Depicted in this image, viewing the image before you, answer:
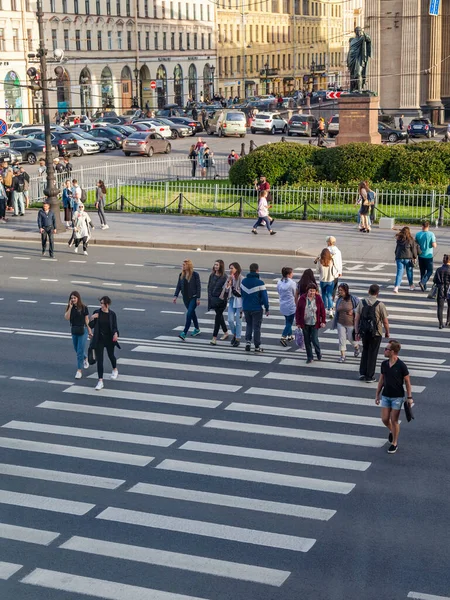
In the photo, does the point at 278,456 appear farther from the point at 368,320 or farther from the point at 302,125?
the point at 302,125

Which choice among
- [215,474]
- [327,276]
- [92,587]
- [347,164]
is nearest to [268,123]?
[347,164]

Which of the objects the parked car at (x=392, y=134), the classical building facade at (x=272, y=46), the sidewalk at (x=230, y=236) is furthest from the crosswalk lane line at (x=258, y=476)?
the classical building facade at (x=272, y=46)

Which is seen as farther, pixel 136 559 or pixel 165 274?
pixel 165 274

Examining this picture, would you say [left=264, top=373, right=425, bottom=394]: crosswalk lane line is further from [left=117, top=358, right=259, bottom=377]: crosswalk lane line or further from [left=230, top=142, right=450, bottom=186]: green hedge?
[left=230, top=142, right=450, bottom=186]: green hedge

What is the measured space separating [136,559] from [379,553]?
2373 millimetres

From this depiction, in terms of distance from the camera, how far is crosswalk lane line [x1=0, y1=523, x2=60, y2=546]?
11133 mm

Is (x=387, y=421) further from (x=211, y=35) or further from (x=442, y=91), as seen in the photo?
(x=211, y=35)

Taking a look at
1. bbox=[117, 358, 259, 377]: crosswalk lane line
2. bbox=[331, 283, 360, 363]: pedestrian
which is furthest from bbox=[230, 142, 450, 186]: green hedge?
bbox=[117, 358, 259, 377]: crosswalk lane line

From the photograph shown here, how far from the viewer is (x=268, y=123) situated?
2586 inches

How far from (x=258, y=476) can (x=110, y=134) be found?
165ft

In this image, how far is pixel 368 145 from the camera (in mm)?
36688

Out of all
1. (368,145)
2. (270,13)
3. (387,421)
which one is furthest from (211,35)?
(387,421)

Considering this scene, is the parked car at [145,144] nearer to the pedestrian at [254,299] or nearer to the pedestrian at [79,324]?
the pedestrian at [254,299]

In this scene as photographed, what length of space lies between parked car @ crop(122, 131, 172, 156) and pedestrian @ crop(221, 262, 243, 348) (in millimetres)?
37437
